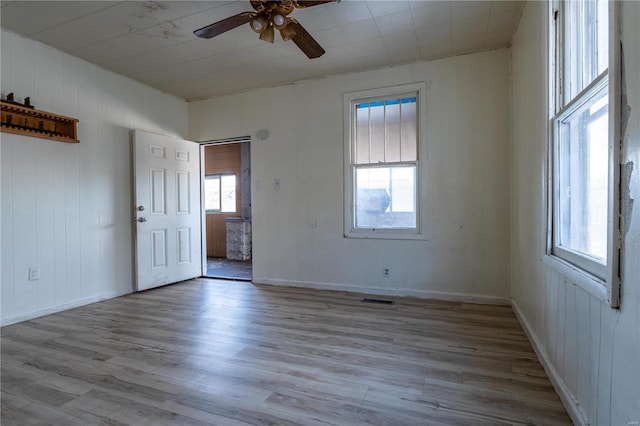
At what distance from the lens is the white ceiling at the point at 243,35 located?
273cm

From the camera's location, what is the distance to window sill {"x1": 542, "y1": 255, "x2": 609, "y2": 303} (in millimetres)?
1276

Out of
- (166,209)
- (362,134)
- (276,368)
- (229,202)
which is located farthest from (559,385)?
(229,202)

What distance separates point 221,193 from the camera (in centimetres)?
736

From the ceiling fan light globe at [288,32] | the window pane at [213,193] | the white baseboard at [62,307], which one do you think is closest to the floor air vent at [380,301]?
the ceiling fan light globe at [288,32]

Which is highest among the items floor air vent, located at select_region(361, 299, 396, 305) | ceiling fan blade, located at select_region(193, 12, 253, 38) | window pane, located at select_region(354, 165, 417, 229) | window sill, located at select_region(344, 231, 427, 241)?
ceiling fan blade, located at select_region(193, 12, 253, 38)

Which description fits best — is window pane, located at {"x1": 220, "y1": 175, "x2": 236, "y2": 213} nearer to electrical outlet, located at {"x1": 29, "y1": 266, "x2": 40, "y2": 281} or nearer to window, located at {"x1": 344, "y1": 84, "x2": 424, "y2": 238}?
window, located at {"x1": 344, "y1": 84, "x2": 424, "y2": 238}

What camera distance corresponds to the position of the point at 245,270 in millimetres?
5594

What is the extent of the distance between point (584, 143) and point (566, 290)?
757mm

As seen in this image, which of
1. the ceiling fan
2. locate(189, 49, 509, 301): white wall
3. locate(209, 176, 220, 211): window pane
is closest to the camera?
the ceiling fan

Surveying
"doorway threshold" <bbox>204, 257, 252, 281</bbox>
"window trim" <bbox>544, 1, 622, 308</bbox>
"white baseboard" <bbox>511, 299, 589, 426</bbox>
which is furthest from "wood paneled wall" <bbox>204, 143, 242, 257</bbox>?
"window trim" <bbox>544, 1, 622, 308</bbox>

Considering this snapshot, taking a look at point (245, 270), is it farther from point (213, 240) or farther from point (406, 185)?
point (406, 185)

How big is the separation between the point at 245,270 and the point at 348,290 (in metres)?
2.25

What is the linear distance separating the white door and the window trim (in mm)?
4233

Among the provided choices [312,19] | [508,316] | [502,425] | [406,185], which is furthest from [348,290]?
[312,19]
